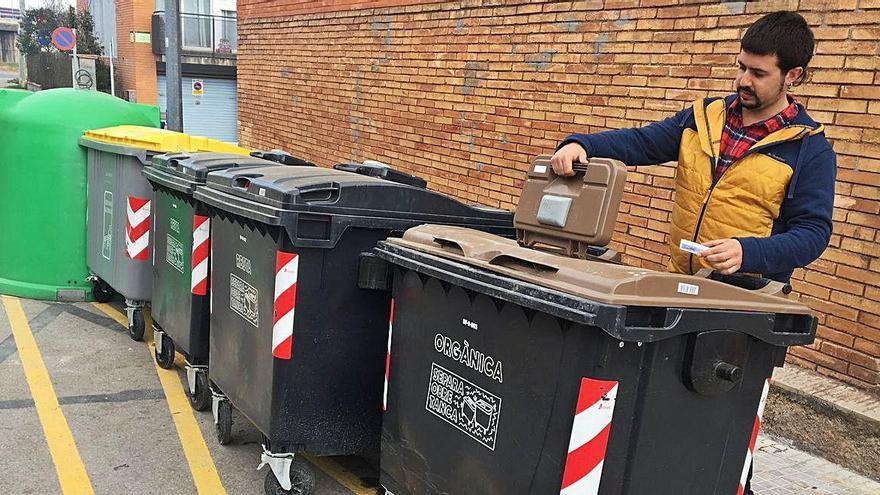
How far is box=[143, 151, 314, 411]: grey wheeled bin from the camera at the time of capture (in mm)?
4219

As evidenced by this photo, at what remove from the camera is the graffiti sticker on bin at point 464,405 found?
2416mm

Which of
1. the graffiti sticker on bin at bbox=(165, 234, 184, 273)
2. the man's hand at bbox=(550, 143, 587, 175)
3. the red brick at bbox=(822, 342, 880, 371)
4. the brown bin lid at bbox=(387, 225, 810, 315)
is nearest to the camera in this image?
the brown bin lid at bbox=(387, 225, 810, 315)

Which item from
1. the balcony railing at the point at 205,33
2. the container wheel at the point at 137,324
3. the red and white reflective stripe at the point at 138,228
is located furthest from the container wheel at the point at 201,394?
the balcony railing at the point at 205,33

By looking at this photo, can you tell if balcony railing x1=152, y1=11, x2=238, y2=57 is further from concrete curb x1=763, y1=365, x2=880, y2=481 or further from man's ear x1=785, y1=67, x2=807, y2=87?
man's ear x1=785, y1=67, x2=807, y2=87

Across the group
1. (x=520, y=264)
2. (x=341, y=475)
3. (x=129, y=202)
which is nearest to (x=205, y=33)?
(x=129, y=202)

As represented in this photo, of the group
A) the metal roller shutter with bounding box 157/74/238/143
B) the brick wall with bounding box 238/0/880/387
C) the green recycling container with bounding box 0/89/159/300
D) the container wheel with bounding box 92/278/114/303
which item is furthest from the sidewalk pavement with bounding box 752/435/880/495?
the metal roller shutter with bounding box 157/74/238/143

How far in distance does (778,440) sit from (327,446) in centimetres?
253

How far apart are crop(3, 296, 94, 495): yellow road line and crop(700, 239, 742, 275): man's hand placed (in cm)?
300

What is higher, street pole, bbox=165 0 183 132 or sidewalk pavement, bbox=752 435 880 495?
street pole, bbox=165 0 183 132

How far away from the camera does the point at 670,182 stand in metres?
5.06

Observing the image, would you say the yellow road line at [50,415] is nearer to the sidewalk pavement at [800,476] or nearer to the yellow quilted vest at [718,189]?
the yellow quilted vest at [718,189]

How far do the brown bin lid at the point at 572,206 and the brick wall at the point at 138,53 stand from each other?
991 inches

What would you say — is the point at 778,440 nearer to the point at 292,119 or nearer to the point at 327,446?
the point at 327,446

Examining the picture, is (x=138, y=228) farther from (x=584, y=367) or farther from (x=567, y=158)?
(x=584, y=367)
